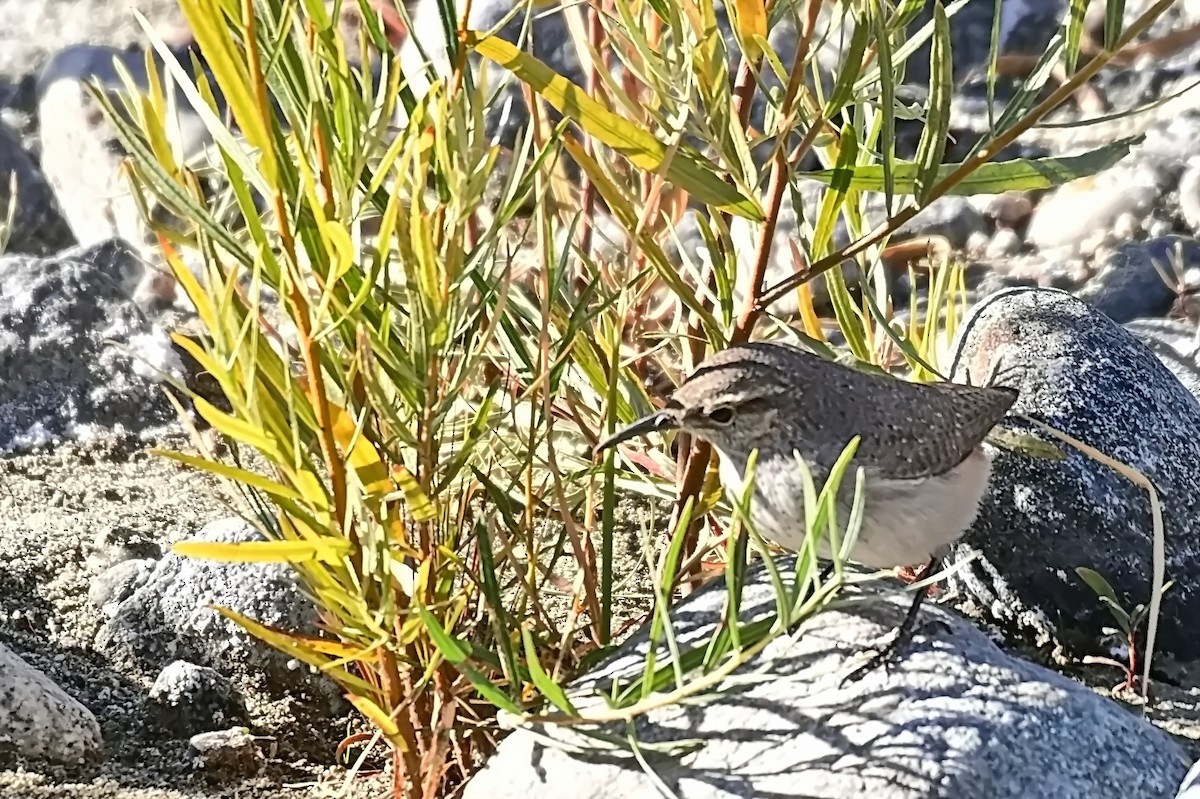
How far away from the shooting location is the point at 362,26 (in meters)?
1.98

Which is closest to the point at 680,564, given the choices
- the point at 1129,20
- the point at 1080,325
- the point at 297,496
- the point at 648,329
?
the point at 648,329

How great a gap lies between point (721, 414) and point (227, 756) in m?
1.15

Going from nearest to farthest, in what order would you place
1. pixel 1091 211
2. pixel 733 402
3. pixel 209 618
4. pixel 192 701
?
pixel 733 402
pixel 192 701
pixel 209 618
pixel 1091 211

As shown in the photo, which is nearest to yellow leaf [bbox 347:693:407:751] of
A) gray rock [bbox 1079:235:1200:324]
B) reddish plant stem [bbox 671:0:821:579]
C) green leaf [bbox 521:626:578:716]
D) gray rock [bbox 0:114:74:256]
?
green leaf [bbox 521:626:578:716]

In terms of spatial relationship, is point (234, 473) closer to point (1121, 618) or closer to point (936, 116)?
point (936, 116)

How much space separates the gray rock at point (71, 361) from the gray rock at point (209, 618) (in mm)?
1033

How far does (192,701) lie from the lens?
2748 millimetres

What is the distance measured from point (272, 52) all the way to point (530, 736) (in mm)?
1122

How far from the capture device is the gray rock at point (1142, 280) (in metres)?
4.84

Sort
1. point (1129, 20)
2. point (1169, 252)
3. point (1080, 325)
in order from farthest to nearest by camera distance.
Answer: point (1129, 20) < point (1169, 252) < point (1080, 325)

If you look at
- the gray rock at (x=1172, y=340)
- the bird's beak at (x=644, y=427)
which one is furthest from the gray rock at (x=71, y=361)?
the gray rock at (x=1172, y=340)

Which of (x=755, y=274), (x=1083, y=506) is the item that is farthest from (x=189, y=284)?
(x=1083, y=506)

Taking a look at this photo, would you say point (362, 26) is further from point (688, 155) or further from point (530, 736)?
point (530, 736)

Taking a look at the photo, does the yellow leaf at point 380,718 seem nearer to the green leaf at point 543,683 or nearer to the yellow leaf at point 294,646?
the yellow leaf at point 294,646
